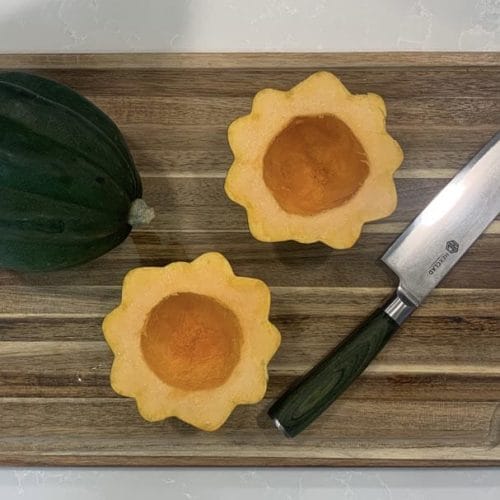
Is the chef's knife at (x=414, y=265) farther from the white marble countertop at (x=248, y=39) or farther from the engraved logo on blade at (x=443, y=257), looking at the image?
the white marble countertop at (x=248, y=39)

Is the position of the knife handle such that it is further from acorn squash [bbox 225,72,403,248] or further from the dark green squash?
the dark green squash

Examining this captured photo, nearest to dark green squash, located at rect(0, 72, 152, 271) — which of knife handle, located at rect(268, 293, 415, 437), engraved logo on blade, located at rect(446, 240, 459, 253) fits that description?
knife handle, located at rect(268, 293, 415, 437)

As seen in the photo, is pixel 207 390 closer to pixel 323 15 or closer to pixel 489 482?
pixel 489 482

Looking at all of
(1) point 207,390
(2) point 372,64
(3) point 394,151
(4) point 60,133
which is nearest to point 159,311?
(1) point 207,390

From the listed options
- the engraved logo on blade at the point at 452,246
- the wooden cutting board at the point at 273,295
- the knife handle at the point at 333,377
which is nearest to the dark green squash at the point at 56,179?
the wooden cutting board at the point at 273,295

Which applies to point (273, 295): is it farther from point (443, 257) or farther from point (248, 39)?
point (248, 39)

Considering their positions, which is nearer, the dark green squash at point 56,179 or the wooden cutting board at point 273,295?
the dark green squash at point 56,179

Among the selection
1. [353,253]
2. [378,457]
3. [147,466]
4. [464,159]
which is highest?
[464,159]
